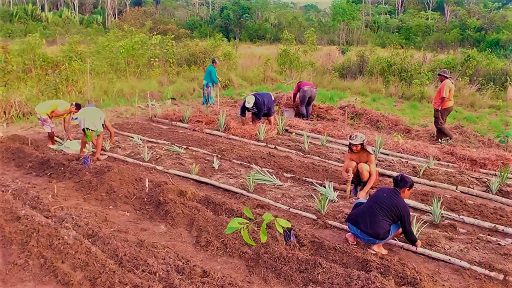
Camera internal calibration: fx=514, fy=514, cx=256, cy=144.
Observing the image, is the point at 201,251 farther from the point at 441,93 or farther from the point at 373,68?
the point at 373,68

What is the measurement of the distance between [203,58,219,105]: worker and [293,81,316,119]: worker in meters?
1.93

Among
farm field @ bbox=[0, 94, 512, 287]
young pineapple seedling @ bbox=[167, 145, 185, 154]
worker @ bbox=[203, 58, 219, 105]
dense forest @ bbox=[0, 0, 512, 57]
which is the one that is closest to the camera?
farm field @ bbox=[0, 94, 512, 287]

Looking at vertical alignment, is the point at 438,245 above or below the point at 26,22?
below

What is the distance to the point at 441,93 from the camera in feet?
28.1

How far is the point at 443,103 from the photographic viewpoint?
862 cm

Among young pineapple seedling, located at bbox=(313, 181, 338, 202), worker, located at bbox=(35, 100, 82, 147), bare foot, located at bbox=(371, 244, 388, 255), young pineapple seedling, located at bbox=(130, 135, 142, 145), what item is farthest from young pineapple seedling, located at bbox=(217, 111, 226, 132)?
bare foot, located at bbox=(371, 244, 388, 255)

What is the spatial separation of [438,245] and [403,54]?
902 centimetres

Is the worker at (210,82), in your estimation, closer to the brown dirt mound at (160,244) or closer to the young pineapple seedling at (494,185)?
the brown dirt mound at (160,244)

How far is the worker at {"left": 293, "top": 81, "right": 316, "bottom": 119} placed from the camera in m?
9.62

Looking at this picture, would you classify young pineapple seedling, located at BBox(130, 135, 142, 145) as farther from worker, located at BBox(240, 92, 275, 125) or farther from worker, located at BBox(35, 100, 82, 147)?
worker, located at BBox(240, 92, 275, 125)

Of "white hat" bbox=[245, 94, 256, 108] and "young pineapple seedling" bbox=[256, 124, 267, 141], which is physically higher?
Result: "white hat" bbox=[245, 94, 256, 108]

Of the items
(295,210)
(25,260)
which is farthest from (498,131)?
(25,260)

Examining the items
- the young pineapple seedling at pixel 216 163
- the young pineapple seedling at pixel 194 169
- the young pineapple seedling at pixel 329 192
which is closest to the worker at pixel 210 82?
the young pineapple seedling at pixel 216 163

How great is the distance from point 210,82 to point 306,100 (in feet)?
7.47
